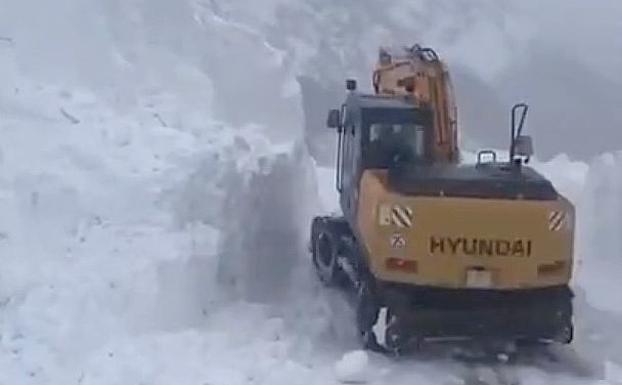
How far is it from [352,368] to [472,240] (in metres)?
1.54

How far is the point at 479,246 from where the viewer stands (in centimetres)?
1120

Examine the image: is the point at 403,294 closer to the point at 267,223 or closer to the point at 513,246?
the point at 513,246

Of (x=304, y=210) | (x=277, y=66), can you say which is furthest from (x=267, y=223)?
(x=277, y=66)

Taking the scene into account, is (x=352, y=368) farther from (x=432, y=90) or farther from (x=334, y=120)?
(x=334, y=120)

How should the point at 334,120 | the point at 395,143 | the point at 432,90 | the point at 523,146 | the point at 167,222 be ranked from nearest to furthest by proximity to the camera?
the point at 523,146, the point at 167,222, the point at 395,143, the point at 432,90, the point at 334,120

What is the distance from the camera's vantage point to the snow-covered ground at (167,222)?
35.9ft

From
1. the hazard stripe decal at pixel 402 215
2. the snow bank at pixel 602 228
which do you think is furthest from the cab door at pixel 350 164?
the snow bank at pixel 602 228

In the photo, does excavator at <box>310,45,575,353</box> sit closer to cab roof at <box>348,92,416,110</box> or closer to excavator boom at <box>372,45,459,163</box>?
cab roof at <box>348,92,416,110</box>

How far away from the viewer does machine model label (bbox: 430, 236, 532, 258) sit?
441 inches

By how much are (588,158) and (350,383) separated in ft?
67.8

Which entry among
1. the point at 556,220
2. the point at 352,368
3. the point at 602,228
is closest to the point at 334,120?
the point at 556,220

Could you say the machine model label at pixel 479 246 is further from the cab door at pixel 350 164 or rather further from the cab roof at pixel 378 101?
the cab roof at pixel 378 101

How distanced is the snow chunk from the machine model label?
1131 mm

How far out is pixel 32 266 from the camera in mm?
11703
